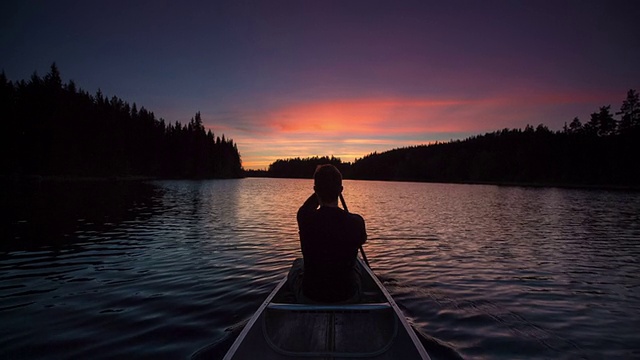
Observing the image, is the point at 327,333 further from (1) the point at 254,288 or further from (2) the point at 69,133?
(2) the point at 69,133

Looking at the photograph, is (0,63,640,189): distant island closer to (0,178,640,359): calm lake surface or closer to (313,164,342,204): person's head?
(0,178,640,359): calm lake surface

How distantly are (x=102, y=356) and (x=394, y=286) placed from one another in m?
7.00

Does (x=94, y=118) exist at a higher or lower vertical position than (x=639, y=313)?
higher

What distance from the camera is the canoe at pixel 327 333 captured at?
400 cm

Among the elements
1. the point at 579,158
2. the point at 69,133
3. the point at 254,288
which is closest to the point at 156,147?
→ the point at 69,133

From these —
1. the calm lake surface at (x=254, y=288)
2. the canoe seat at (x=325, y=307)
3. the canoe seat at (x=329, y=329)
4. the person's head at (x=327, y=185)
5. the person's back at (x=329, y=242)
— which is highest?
the person's head at (x=327, y=185)

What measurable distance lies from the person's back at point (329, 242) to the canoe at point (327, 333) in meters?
0.27

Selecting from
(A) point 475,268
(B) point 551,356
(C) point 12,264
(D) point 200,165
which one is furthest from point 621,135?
(D) point 200,165

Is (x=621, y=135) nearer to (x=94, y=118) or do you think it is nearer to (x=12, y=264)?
(x=12, y=264)

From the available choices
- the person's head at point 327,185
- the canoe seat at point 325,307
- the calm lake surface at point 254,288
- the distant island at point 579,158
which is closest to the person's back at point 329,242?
the person's head at point 327,185

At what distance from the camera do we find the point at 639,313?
771 centimetres

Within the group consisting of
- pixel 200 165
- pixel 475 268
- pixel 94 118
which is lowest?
pixel 475 268

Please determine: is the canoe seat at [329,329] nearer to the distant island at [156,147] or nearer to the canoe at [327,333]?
the canoe at [327,333]

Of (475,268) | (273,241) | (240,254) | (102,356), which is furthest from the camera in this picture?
(273,241)
